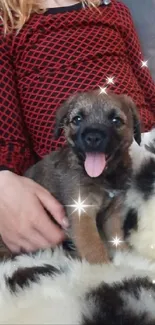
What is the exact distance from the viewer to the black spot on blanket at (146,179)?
0.96 metres

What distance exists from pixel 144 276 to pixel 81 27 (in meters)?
0.74

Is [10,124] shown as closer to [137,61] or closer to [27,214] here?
[27,214]

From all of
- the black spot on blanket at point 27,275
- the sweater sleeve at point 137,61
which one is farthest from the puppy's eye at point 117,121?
the sweater sleeve at point 137,61

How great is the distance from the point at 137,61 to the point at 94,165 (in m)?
0.55

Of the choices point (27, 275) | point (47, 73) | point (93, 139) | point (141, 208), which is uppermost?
point (47, 73)

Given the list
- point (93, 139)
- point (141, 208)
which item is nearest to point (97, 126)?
point (93, 139)

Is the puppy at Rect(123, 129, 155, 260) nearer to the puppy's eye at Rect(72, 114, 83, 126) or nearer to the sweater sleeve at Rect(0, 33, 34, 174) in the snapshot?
the puppy's eye at Rect(72, 114, 83, 126)

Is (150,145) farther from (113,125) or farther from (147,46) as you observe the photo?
(147,46)

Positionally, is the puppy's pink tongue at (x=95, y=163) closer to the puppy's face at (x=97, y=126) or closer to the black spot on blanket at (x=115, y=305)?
the puppy's face at (x=97, y=126)

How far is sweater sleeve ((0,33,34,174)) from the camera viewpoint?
119 cm

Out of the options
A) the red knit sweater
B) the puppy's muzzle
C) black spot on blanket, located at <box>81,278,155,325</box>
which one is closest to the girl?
the red knit sweater

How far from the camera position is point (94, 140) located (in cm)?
92

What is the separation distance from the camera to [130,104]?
41.7 inches

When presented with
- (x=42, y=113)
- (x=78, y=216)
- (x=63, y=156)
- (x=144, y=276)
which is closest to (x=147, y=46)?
(x=42, y=113)
